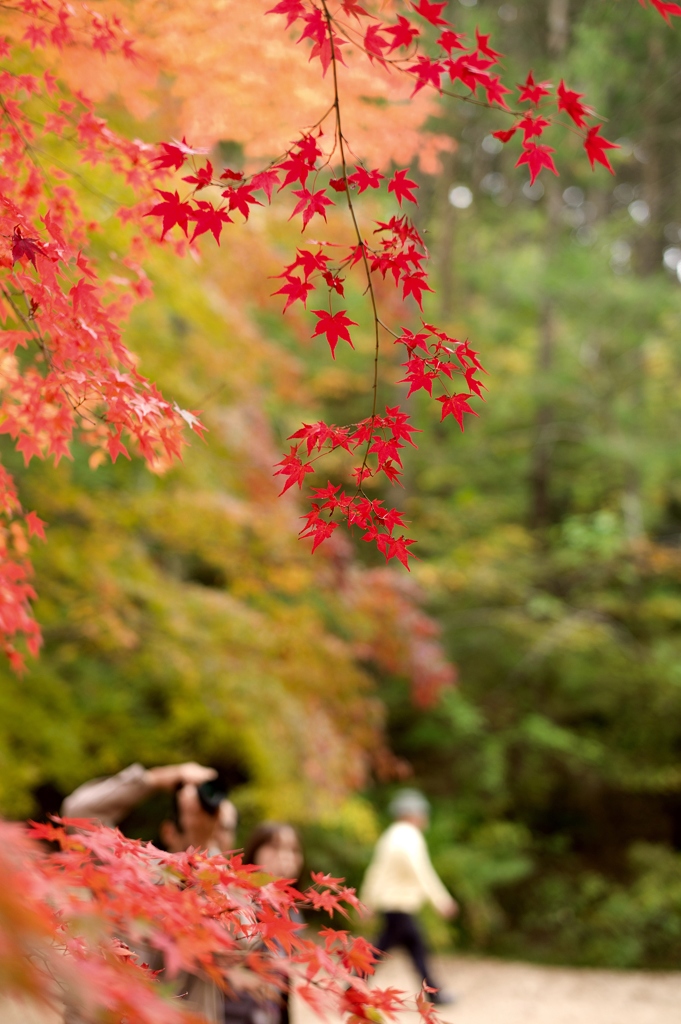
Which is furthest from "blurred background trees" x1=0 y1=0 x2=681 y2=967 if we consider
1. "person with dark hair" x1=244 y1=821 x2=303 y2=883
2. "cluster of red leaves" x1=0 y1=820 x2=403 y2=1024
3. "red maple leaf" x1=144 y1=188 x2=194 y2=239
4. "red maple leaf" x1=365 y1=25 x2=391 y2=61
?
"person with dark hair" x1=244 y1=821 x2=303 y2=883

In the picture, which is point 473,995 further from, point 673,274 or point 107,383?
point 673,274

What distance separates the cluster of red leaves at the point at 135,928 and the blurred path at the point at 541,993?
461 centimetres

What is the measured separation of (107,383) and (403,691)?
7.42 meters

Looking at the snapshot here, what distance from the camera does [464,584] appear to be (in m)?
7.57

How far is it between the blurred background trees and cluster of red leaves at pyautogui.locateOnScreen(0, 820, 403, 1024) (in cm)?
122

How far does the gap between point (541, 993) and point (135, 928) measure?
20.8 ft

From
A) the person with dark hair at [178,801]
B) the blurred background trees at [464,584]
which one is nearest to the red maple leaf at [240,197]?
the blurred background trees at [464,584]

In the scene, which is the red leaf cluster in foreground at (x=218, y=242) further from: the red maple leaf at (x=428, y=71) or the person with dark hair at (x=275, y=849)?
the person with dark hair at (x=275, y=849)

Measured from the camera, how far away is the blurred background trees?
16.1 ft

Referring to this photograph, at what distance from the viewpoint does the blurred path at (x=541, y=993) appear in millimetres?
5664

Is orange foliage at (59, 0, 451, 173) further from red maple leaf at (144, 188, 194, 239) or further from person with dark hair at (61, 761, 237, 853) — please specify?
person with dark hair at (61, 761, 237, 853)

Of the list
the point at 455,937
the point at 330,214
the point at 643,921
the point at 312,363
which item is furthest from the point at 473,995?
the point at 312,363

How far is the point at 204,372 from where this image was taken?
204 inches

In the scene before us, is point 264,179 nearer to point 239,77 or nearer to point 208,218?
point 208,218
